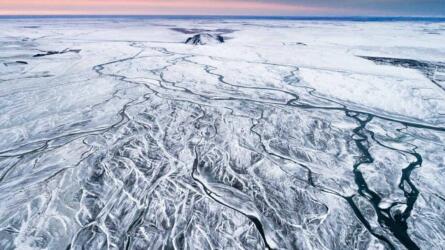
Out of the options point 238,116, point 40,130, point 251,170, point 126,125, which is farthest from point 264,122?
point 40,130

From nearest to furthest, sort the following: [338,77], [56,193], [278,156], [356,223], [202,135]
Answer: [356,223] < [56,193] < [278,156] < [202,135] < [338,77]

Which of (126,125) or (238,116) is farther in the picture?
(238,116)

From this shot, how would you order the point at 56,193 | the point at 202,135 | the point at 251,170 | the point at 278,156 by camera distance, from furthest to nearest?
the point at 202,135 < the point at 278,156 < the point at 251,170 < the point at 56,193

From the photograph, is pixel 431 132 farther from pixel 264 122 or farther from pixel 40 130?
pixel 40 130

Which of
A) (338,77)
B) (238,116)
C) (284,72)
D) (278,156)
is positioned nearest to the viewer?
(278,156)

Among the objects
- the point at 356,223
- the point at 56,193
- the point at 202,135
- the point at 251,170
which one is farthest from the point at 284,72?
the point at 56,193

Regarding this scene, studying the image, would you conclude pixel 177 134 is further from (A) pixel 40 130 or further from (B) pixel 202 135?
(A) pixel 40 130
